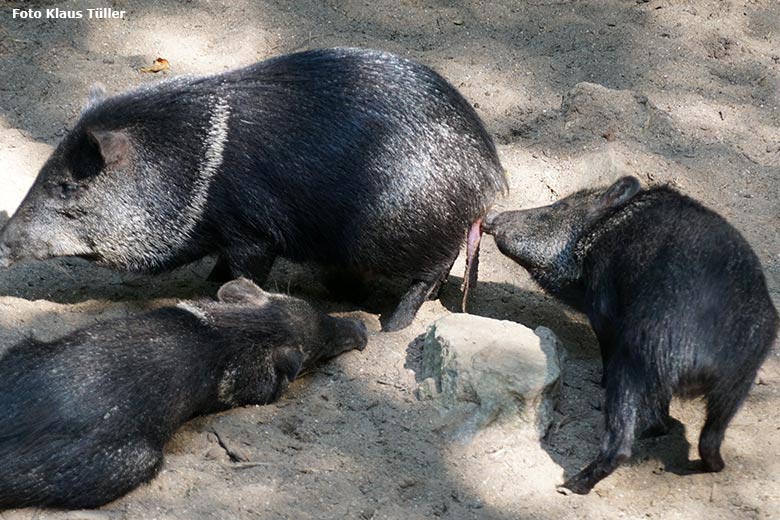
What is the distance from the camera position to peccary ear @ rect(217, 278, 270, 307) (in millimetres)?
4613

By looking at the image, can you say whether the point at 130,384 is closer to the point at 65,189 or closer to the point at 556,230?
the point at 65,189

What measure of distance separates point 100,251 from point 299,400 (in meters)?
1.25

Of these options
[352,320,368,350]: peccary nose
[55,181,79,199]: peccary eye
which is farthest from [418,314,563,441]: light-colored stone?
[55,181,79,199]: peccary eye

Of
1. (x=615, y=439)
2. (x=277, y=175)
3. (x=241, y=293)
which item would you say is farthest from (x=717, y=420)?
(x=277, y=175)

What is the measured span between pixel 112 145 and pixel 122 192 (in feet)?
0.77

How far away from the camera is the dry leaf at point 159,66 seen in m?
6.36

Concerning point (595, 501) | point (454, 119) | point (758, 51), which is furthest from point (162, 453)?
point (758, 51)

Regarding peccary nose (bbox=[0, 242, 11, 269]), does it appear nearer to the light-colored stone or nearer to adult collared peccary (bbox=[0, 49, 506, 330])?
adult collared peccary (bbox=[0, 49, 506, 330])

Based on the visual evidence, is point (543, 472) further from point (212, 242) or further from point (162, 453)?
point (212, 242)

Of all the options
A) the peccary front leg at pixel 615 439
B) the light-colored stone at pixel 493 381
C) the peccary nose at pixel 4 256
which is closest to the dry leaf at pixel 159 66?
the peccary nose at pixel 4 256

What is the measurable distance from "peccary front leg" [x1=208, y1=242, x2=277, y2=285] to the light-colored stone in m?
0.95

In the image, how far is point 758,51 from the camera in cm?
667

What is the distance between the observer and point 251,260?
4.95 m

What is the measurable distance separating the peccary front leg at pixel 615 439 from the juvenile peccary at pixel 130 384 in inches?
48.5
